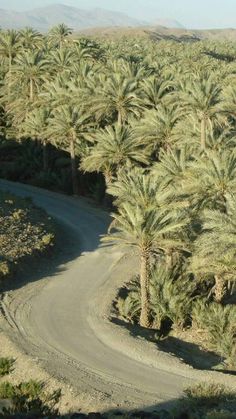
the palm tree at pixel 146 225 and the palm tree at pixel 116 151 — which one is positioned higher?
the palm tree at pixel 116 151

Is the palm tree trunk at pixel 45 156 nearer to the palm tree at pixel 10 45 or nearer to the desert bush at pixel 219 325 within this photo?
the palm tree at pixel 10 45

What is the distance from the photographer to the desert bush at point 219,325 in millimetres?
24281

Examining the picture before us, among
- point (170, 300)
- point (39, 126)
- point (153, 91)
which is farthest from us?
point (39, 126)

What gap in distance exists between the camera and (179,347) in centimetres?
2559

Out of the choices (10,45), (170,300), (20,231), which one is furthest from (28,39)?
(170,300)

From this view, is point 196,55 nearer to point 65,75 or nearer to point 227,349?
point 65,75

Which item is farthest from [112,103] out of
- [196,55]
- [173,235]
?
[196,55]

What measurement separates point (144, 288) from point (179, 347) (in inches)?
124

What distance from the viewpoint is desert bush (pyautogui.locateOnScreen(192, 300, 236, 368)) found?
2428 cm

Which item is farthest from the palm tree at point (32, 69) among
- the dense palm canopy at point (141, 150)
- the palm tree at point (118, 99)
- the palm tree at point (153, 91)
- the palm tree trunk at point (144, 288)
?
the palm tree trunk at point (144, 288)

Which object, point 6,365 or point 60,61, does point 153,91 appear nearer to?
point 60,61

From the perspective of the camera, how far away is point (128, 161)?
144 feet

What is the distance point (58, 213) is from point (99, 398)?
24.8 meters

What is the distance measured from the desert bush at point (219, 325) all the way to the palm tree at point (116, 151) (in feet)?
62.7
